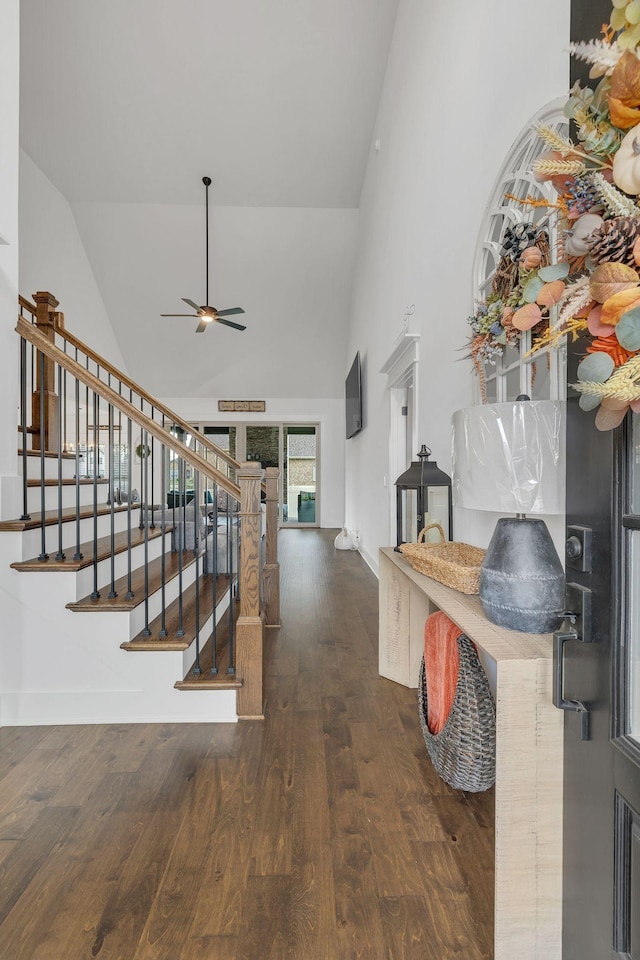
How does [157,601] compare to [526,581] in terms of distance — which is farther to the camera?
[157,601]

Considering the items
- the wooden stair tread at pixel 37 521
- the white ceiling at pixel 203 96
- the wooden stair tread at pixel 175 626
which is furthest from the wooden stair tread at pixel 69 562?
the white ceiling at pixel 203 96

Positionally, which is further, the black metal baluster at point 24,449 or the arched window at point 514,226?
the black metal baluster at point 24,449

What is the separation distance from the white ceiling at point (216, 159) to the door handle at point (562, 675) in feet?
16.8

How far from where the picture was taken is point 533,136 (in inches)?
62.4

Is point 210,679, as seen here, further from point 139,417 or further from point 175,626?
→ point 139,417

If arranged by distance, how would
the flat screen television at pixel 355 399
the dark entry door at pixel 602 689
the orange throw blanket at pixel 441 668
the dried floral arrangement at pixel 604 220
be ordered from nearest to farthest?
the dried floral arrangement at pixel 604 220
the dark entry door at pixel 602 689
the orange throw blanket at pixel 441 668
the flat screen television at pixel 355 399

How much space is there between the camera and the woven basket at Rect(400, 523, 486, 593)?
1.52 meters

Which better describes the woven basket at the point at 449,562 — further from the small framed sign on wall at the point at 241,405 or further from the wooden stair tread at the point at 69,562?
the small framed sign on wall at the point at 241,405

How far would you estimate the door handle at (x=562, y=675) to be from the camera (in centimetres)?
93

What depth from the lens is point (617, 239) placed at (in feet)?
2.22

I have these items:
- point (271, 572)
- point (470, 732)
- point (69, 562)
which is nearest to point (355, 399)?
point (271, 572)

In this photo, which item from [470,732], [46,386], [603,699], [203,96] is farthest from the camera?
[203,96]

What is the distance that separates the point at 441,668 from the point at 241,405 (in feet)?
25.8

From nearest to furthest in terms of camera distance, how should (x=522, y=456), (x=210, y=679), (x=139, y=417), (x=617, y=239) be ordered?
(x=617, y=239)
(x=522, y=456)
(x=210, y=679)
(x=139, y=417)
